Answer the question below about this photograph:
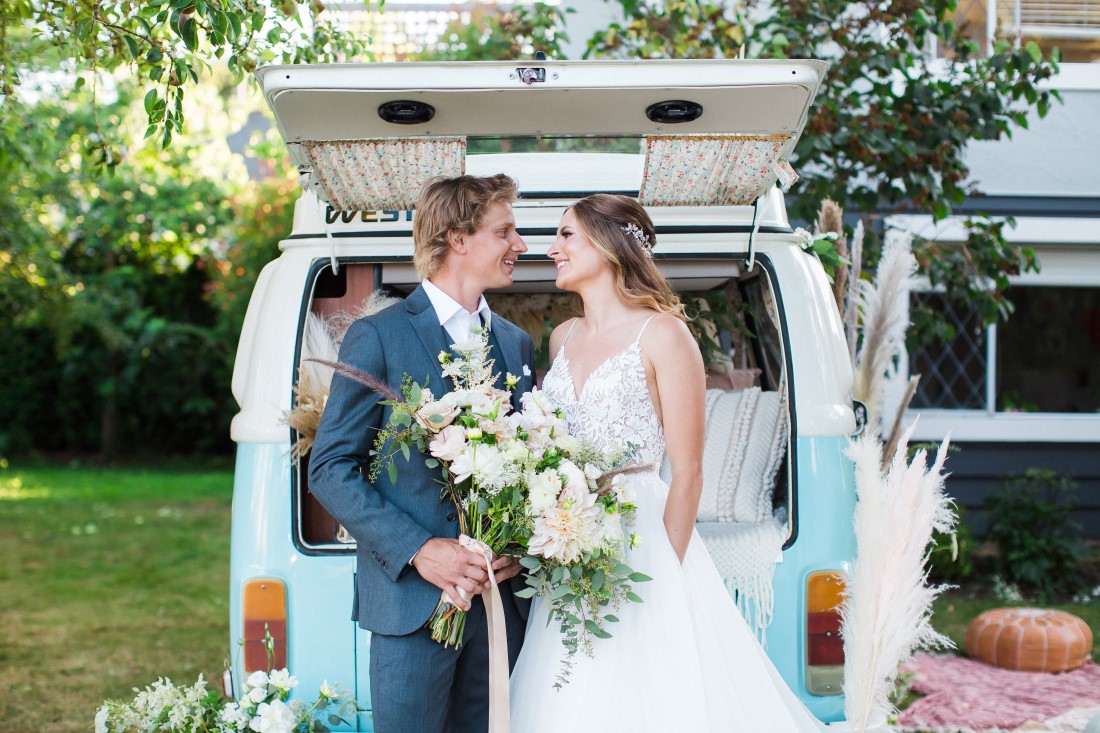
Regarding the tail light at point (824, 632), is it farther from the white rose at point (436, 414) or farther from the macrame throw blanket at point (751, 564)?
the white rose at point (436, 414)

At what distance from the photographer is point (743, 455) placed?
3.48m

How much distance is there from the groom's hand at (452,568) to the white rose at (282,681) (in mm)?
643

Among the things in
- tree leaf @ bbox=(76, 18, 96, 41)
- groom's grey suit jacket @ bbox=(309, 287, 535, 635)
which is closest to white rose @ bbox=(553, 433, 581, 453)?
groom's grey suit jacket @ bbox=(309, 287, 535, 635)

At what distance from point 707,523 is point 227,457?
14456 mm

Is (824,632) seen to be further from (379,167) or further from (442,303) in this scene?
(379,167)

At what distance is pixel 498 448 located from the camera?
216 centimetres

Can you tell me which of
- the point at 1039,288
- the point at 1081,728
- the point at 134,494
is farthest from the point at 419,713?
the point at 134,494

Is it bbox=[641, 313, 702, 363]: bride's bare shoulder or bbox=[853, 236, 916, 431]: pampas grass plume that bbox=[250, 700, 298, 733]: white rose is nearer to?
bbox=[641, 313, 702, 363]: bride's bare shoulder

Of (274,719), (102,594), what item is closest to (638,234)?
(274,719)

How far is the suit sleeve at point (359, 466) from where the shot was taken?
2.30 meters

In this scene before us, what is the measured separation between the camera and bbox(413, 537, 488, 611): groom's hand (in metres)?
2.27

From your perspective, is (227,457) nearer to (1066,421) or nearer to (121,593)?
(121,593)

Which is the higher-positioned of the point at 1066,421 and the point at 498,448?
the point at 1066,421

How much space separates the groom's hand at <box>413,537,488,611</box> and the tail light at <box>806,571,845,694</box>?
1065 millimetres
